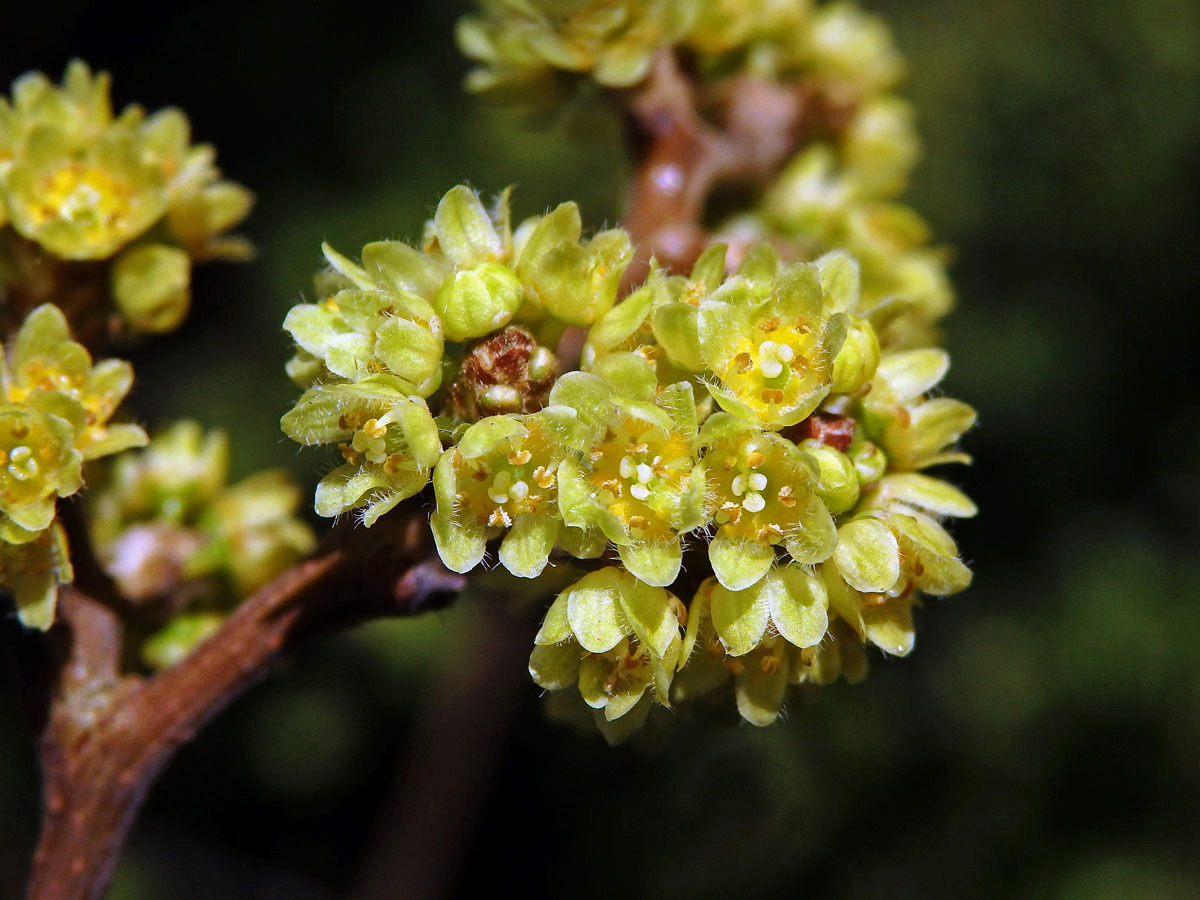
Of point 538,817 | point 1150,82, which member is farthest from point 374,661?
point 1150,82

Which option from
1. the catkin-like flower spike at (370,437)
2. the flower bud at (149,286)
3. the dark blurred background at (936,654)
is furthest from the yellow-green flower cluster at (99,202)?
the dark blurred background at (936,654)

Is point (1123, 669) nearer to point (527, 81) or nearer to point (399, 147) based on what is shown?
point (527, 81)

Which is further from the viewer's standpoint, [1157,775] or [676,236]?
[1157,775]

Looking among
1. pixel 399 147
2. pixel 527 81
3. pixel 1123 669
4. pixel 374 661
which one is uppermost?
pixel 527 81

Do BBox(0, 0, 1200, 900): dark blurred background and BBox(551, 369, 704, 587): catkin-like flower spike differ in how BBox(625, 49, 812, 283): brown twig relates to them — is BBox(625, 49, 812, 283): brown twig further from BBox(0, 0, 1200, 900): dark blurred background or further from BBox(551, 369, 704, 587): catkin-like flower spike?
BBox(0, 0, 1200, 900): dark blurred background

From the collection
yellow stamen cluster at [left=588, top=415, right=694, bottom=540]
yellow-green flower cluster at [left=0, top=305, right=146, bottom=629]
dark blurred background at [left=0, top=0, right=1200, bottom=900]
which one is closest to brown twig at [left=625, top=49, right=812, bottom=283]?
yellow stamen cluster at [left=588, top=415, right=694, bottom=540]

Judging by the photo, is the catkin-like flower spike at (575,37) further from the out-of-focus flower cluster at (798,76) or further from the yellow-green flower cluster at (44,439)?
the yellow-green flower cluster at (44,439)

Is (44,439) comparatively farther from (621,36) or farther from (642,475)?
(621,36)
